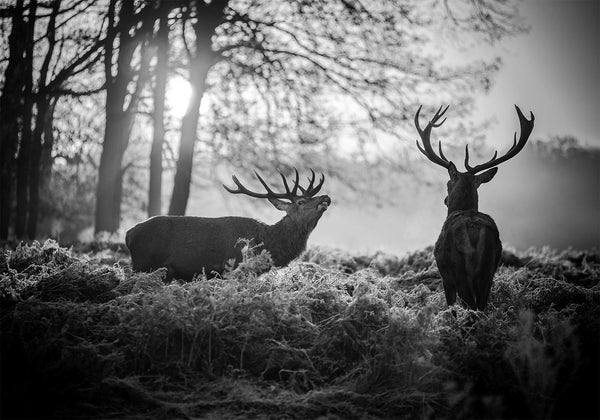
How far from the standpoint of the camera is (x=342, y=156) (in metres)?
14.1

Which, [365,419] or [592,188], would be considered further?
[592,188]

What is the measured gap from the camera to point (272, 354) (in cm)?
471

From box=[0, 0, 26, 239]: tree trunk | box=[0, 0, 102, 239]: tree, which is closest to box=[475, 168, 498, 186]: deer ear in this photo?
box=[0, 0, 102, 239]: tree

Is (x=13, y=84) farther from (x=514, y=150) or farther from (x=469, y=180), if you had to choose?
(x=514, y=150)

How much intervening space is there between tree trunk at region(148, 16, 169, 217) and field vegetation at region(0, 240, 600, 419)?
8.82 m

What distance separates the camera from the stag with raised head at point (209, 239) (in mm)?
7598

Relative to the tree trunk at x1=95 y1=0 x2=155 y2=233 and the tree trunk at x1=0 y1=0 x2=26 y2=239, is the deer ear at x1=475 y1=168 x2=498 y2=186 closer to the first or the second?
the tree trunk at x1=95 y1=0 x2=155 y2=233

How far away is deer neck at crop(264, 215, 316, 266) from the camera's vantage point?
826 centimetres

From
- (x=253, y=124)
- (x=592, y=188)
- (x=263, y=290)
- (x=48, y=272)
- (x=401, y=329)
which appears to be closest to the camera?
(x=401, y=329)

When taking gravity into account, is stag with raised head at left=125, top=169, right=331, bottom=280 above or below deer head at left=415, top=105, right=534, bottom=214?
below

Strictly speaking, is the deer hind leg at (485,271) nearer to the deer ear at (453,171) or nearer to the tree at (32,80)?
the deer ear at (453,171)

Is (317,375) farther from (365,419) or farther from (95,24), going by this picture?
(95,24)

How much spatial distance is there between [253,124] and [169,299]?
9460mm

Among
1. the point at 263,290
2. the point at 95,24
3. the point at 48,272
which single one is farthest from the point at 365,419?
the point at 95,24
